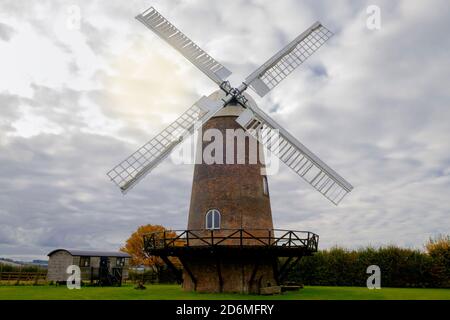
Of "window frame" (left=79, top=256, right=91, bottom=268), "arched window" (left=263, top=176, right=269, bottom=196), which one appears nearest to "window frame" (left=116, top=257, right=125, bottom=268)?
"window frame" (left=79, top=256, right=91, bottom=268)

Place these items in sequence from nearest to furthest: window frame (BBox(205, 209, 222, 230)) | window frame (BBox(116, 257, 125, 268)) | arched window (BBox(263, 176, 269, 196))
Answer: window frame (BBox(205, 209, 222, 230))
arched window (BBox(263, 176, 269, 196))
window frame (BBox(116, 257, 125, 268))

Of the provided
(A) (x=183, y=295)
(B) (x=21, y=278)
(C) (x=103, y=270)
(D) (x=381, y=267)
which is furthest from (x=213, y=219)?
(B) (x=21, y=278)

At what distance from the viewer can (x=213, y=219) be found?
1834 centimetres

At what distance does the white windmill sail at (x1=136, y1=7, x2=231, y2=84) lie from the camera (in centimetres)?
2064

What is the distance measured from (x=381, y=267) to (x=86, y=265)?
2275 centimetres

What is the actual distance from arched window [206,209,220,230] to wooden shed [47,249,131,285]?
1644 centimetres

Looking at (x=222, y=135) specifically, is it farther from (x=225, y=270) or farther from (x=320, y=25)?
(x=320, y=25)

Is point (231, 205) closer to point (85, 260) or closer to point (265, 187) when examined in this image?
point (265, 187)

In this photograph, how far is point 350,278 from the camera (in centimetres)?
3105

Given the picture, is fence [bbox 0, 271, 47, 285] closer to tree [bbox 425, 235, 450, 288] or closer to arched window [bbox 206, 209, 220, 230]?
arched window [bbox 206, 209, 220, 230]

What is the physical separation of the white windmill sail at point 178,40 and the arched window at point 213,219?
6958 millimetres

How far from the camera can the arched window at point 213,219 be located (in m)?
18.2

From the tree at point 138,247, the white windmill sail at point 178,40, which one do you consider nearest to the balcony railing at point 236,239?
the white windmill sail at point 178,40
